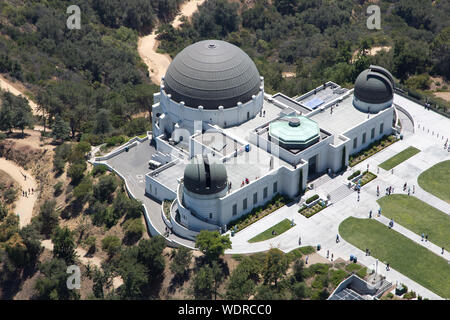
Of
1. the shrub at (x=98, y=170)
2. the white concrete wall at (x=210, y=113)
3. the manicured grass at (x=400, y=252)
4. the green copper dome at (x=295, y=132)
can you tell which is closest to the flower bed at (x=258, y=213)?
the green copper dome at (x=295, y=132)

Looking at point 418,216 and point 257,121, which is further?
point 257,121

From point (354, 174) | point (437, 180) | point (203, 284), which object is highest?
point (203, 284)

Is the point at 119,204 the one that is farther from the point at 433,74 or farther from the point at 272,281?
the point at 433,74

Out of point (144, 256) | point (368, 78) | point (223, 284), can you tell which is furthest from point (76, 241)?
point (368, 78)

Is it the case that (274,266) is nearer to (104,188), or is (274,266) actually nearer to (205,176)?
(205,176)

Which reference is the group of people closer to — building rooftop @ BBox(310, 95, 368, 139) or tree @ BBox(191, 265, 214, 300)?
tree @ BBox(191, 265, 214, 300)
